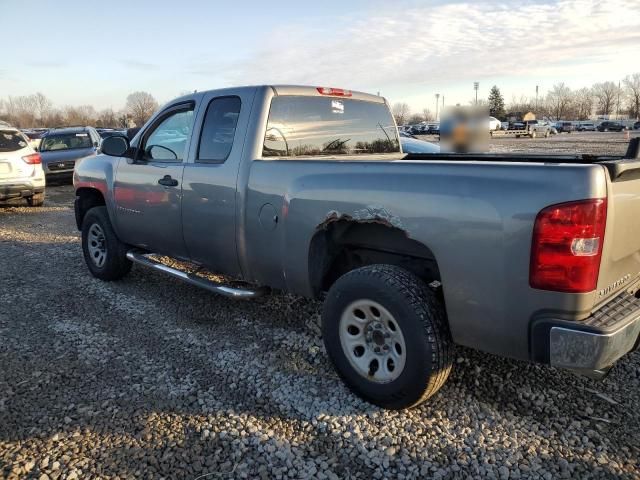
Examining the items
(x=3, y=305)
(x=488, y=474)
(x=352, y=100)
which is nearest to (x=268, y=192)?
(x=352, y=100)

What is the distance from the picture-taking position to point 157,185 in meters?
4.73

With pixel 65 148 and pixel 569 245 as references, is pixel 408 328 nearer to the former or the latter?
pixel 569 245

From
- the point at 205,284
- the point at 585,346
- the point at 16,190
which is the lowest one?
the point at 205,284

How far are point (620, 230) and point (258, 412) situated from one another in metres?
2.25

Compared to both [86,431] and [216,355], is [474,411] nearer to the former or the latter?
[216,355]

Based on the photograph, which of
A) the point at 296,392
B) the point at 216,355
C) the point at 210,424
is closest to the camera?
the point at 210,424

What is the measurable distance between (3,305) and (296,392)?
348 centimetres

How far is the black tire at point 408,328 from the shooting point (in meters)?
A: 2.83

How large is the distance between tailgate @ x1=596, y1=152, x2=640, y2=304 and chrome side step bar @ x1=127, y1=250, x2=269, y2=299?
2.38m

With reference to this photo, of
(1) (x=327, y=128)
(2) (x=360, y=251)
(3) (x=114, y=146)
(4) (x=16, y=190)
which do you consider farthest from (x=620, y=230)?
(4) (x=16, y=190)

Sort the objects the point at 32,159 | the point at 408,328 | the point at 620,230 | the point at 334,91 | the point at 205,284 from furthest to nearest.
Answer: the point at 32,159
the point at 334,91
the point at 205,284
the point at 408,328
the point at 620,230

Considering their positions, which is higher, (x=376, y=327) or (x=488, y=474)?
(x=376, y=327)

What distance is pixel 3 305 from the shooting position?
16.8ft

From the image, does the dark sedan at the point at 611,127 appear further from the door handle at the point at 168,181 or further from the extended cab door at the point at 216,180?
the door handle at the point at 168,181
